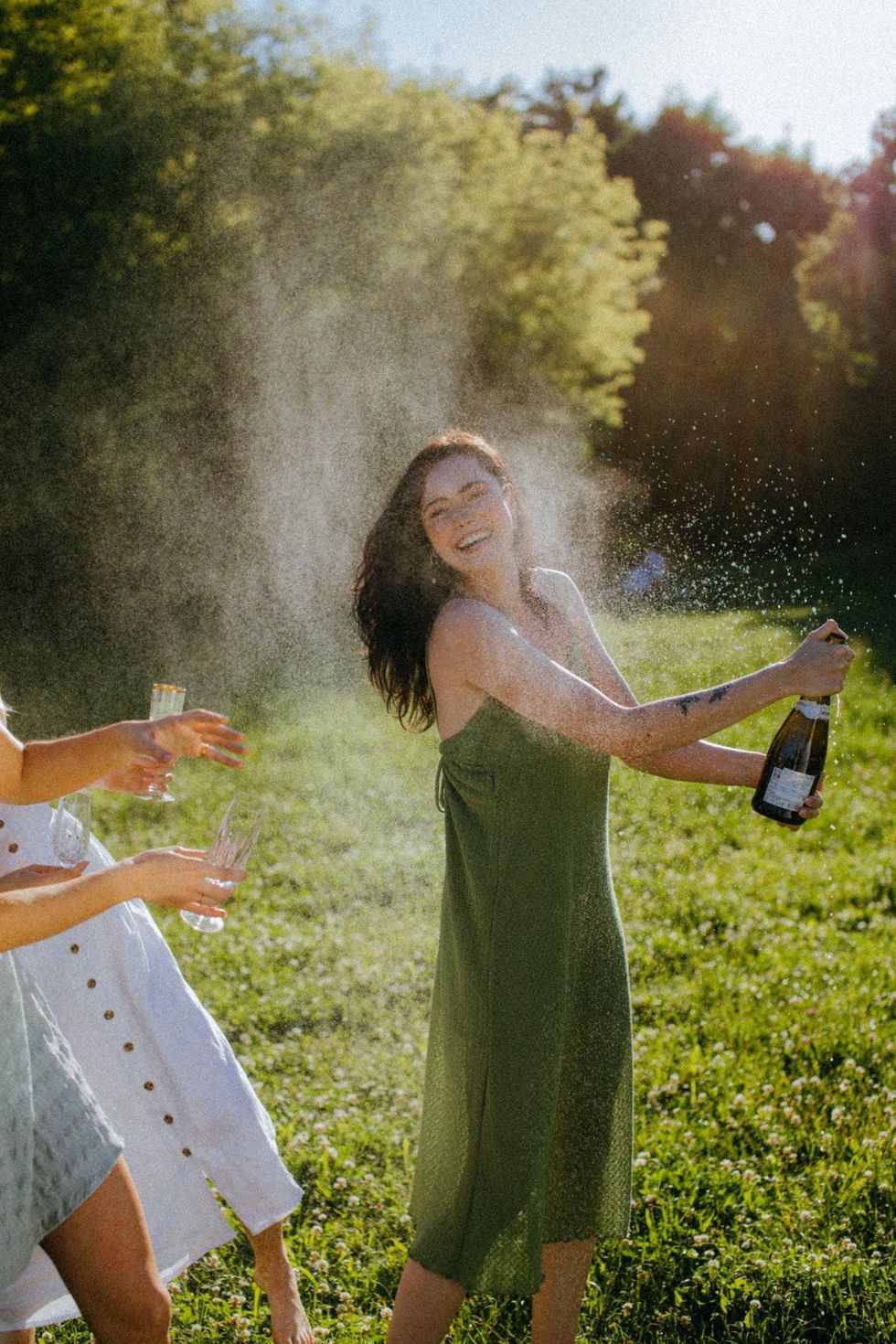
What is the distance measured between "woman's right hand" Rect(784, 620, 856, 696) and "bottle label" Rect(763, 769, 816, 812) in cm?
42

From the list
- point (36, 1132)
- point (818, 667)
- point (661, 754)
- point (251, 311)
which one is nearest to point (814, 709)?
point (661, 754)

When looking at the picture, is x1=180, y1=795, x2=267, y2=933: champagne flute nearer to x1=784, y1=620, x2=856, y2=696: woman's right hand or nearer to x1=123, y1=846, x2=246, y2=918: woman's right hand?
x1=123, y1=846, x2=246, y2=918: woman's right hand

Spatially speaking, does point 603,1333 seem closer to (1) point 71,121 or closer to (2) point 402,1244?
(2) point 402,1244

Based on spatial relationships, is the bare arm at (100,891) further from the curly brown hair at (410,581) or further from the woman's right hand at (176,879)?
the curly brown hair at (410,581)

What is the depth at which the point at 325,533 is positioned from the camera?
15320 mm

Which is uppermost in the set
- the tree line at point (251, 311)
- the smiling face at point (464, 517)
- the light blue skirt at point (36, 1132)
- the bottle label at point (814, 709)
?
the tree line at point (251, 311)

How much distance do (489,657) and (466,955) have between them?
63 centimetres

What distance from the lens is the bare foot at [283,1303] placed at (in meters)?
2.95

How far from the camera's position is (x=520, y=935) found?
2654 mm

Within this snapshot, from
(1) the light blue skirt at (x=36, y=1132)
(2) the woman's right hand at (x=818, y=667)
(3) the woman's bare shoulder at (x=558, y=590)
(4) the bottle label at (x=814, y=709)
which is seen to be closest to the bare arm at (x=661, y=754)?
(3) the woman's bare shoulder at (x=558, y=590)

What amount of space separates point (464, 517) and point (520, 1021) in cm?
108

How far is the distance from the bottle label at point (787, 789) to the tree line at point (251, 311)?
30.2 ft

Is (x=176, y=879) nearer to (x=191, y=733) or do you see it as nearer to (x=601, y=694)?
(x=191, y=733)

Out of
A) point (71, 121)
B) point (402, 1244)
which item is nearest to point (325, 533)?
point (71, 121)
